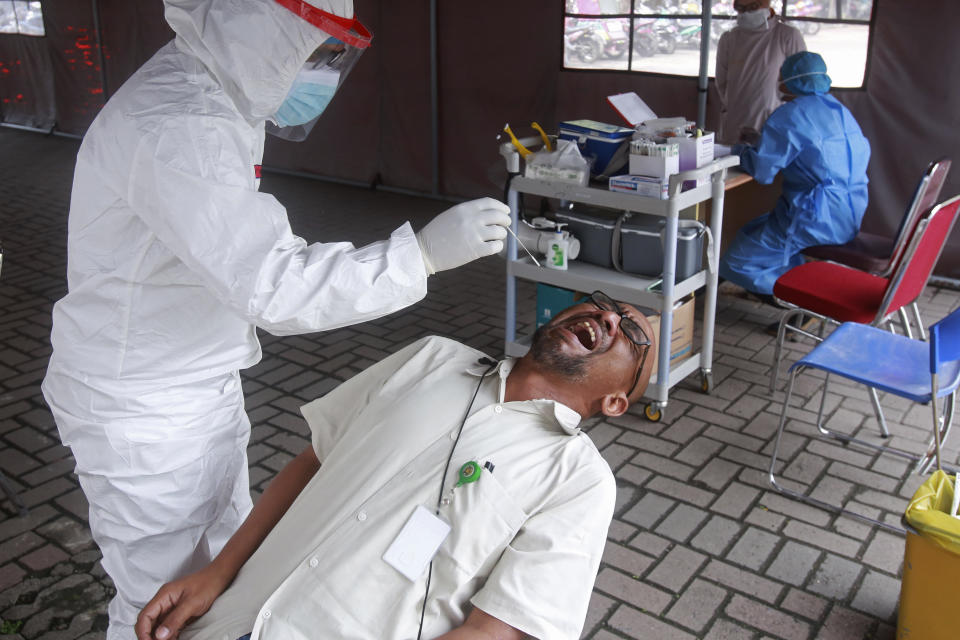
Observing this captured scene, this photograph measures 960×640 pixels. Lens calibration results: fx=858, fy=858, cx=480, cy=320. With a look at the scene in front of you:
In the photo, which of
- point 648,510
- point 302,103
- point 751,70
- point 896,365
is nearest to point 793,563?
point 648,510

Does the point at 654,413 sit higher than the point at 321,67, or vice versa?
the point at 321,67

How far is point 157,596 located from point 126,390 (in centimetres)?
43

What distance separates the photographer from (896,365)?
119 inches

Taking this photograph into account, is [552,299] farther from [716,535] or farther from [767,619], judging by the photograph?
[767,619]

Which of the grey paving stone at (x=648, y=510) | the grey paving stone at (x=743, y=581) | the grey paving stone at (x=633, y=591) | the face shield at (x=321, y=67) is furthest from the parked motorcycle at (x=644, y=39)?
the face shield at (x=321, y=67)

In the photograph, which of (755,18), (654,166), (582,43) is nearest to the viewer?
(654,166)

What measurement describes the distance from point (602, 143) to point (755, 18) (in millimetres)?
2192

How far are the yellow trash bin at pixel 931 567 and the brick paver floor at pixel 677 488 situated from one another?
0.77ft

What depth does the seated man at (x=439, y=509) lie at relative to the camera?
152cm

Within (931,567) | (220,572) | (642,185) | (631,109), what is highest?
(631,109)

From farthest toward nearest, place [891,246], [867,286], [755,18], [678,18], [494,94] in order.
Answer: [494,94] < [678,18] < [755,18] < [891,246] < [867,286]

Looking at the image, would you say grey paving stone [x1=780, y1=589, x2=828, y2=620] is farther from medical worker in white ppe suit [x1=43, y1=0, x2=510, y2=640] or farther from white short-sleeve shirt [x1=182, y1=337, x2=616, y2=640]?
medical worker in white ppe suit [x1=43, y1=0, x2=510, y2=640]

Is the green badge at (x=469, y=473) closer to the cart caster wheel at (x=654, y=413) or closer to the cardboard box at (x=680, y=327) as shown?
the cart caster wheel at (x=654, y=413)

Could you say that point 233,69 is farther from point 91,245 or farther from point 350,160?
point 350,160
